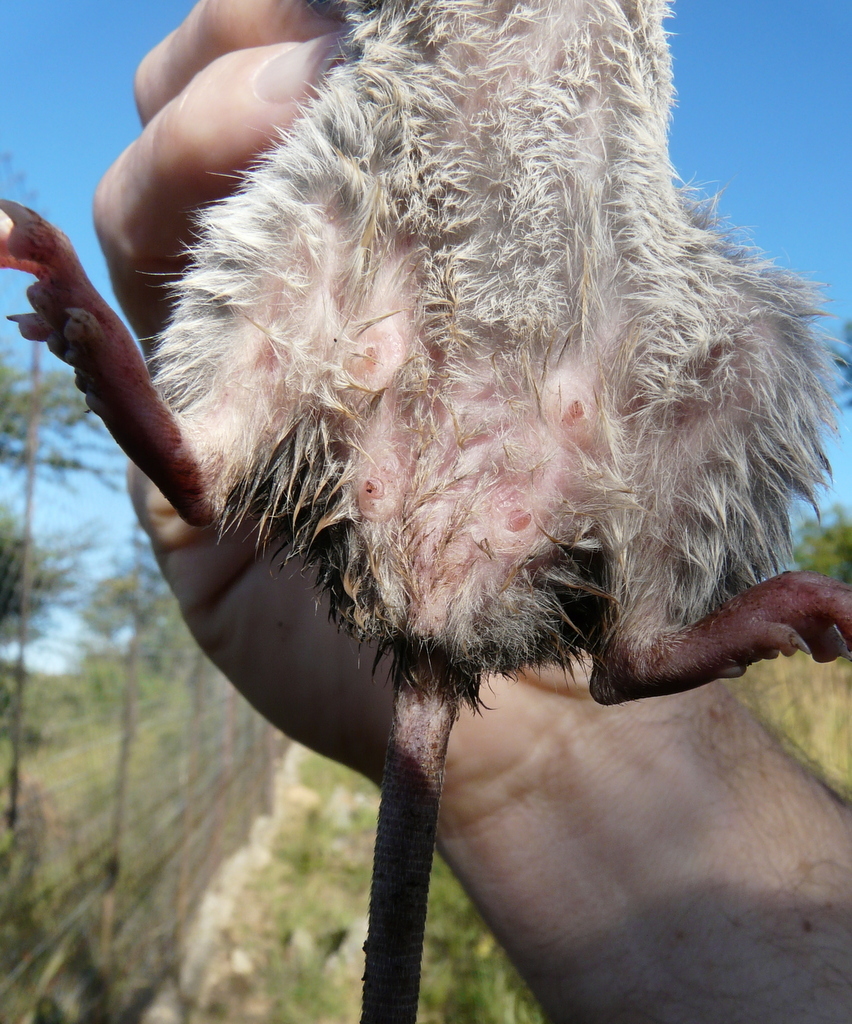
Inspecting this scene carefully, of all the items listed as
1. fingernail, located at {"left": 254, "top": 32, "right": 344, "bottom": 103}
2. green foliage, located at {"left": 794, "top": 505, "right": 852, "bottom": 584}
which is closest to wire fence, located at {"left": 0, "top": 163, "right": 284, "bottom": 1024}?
fingernail, located at {"left": 254, "top": 32, "right": 344, "bottom": 103}

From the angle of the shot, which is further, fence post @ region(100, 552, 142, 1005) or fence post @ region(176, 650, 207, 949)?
fence post @ region(176, 650, 207, 949)

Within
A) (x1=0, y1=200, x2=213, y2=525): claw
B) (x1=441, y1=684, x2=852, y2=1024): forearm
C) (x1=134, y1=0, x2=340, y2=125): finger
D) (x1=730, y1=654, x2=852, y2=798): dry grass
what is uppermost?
(x1=134, y1=0, x2=340, y2=125): finger

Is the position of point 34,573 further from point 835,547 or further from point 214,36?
point 835,547

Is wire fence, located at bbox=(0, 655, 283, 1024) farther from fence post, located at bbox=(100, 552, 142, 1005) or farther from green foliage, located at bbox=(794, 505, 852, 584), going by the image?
green foliage, located at bbox=(794, 505, 852, 584)

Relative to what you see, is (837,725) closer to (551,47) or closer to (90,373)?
(551,47)

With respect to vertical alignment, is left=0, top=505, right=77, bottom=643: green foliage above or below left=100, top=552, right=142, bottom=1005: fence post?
above

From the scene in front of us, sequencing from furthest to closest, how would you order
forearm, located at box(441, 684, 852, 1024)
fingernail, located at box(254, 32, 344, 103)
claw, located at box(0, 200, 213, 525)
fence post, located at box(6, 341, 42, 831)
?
1. fence post, located at box(6, 341, 42, 831)
2. fingernail, located at box(254, 32, 344, 103)
3. forearm, located at box(441, 684, 852, 1024)
4. claw, located at box(0, 200, 213, 525)

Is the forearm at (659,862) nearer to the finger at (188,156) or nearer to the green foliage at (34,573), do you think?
the finger at (188,156)
